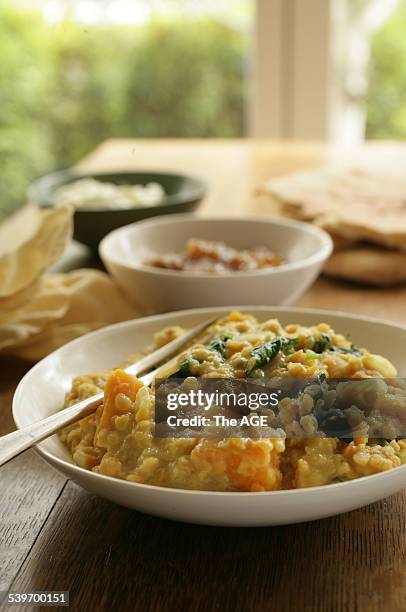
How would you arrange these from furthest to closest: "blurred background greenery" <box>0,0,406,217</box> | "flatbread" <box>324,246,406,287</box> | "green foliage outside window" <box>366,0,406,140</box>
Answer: "blurred background greenery" <box>0,0,406,217</box> → "green foliage outside window" <box>366,0,406,140</box> → "flatbread" <box>324,246,406,287</box>

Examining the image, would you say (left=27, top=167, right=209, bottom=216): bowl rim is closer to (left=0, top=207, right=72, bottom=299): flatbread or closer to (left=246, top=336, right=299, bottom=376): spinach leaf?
(left=0, top=207, right=72, bottom=299): flatbread

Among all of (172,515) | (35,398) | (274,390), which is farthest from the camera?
(35,398)

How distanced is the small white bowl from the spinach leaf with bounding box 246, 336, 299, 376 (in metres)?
0.51

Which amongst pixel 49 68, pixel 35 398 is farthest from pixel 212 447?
pixel 49 68

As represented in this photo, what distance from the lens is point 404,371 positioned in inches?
43.7

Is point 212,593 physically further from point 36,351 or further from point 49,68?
point 49,68

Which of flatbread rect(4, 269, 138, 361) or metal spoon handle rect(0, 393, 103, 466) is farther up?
metal spoon handle rect(0, 393, 103, 466)

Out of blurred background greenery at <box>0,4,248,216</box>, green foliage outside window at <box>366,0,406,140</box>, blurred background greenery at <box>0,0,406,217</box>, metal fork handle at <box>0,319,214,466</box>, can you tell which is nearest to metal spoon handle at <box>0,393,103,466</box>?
metal fork handle at <box>0,319,214,466</box>

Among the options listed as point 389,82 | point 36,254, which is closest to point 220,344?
point 36,254

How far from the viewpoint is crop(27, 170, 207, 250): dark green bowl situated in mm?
1939

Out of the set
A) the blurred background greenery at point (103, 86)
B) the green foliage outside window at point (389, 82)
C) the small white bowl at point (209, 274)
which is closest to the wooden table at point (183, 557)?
the small white bowl at point (209, 274)

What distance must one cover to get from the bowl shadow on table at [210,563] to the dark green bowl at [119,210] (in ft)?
3.57

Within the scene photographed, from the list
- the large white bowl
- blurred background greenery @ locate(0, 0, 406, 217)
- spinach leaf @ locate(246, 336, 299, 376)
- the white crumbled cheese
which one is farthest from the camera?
blurred background greenery @ locate(0, 0, 406, 217)

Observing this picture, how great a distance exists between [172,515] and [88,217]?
4.03ft
